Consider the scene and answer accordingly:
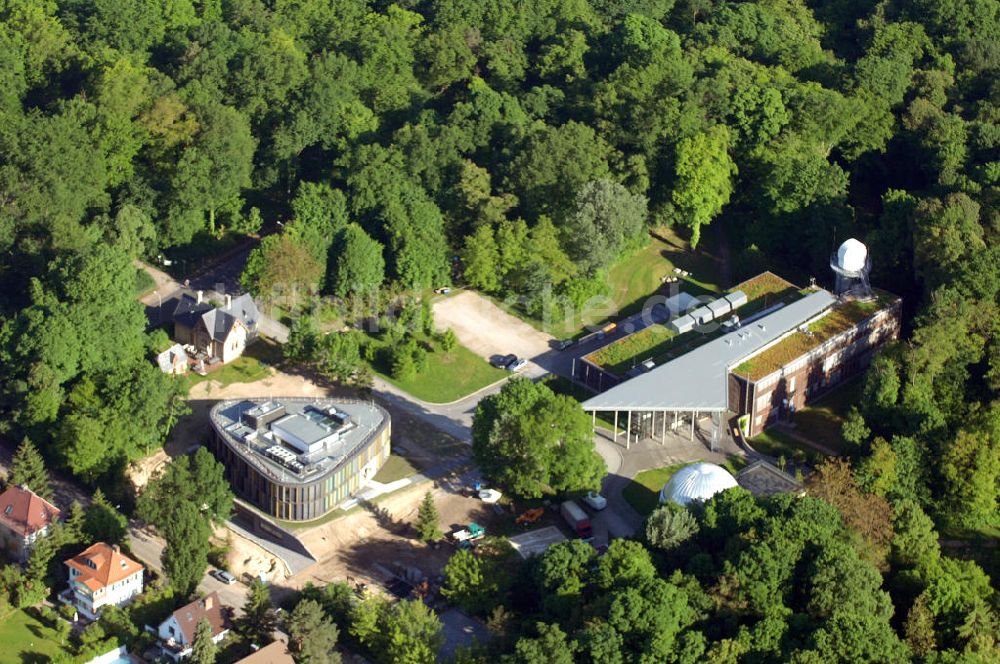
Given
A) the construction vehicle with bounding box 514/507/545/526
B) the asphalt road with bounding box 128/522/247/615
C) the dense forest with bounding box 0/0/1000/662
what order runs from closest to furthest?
1. the asphalt road with bounding box 128/522/247/615
2. the construction vehicle with bounding box 514/507/545/526
3. the dense forest with bounding box 0/0/1000/662

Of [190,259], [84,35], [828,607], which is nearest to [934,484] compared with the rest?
[828,607]

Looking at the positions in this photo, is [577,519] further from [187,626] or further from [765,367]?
[187,626]

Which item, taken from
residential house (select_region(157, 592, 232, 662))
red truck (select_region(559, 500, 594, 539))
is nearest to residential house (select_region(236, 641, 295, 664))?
residential house (select_region(157, 592, 232, 662))

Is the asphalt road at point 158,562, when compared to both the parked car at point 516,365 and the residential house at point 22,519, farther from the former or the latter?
the parked car at point 516,365

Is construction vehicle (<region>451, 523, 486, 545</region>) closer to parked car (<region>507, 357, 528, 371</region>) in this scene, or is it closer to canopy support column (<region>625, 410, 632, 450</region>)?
canopy support column (<region>625, 410, 632, 450</region>)

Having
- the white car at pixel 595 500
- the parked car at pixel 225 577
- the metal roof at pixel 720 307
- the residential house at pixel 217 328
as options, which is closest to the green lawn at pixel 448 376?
the residential house at pixel 217 328

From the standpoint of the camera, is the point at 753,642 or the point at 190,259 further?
the point at 190,259

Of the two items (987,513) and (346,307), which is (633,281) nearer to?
(346,307)
